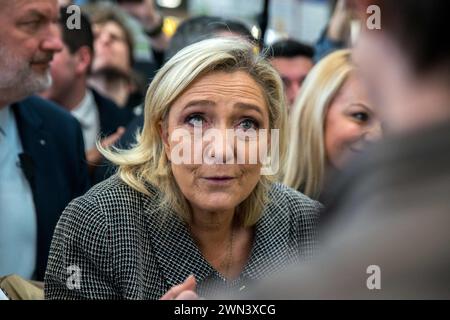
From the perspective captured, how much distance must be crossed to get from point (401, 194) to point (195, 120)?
5.08 feet

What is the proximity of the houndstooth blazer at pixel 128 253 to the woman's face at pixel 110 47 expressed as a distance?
10.2ft

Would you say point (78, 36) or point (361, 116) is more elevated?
point (78, 36)

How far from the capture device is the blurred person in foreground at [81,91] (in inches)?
175

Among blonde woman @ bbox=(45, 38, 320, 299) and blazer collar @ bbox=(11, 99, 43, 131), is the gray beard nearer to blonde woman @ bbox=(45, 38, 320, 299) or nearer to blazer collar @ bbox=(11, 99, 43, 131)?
blazer collar @ bbox=(11, 99, 43, 131)

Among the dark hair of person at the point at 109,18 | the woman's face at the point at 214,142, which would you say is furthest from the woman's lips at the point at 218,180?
the dark hair of person at the point at 109,18

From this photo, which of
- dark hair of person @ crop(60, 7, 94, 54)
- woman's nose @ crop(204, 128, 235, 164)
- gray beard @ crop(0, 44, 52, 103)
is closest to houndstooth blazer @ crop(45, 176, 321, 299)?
woman's nose @ crop(204, 128, 235, 164)

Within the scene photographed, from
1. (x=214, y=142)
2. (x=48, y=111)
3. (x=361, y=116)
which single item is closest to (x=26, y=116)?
(x=48, y=111)

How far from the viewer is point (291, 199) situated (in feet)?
9.38

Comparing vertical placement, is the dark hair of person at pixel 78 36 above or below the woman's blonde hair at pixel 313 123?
above

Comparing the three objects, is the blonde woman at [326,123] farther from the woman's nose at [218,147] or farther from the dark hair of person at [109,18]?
the dark hair of person at [109,18]

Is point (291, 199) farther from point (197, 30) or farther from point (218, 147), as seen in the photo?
point (197, 30)

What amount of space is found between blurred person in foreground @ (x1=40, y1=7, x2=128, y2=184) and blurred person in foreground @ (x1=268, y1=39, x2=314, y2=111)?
2.99 ft

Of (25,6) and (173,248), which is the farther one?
(25,6)
